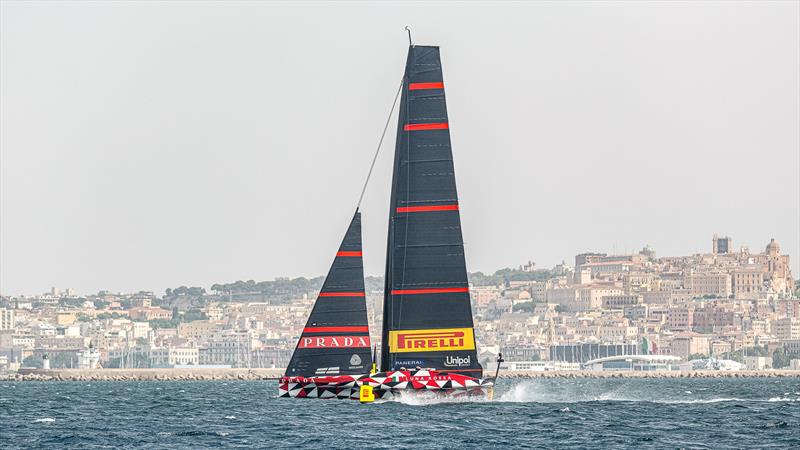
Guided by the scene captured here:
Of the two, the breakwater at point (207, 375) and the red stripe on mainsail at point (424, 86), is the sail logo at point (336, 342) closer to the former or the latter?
the red stripe on mainsail at point (424, 86)

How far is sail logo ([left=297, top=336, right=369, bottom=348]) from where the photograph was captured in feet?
158

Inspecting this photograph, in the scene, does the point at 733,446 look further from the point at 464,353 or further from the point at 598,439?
the point at 464,353

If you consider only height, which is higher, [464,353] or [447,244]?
[447,244]

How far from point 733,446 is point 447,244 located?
11345 mm

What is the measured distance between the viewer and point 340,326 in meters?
48.6

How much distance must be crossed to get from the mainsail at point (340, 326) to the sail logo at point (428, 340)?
3.56 meters

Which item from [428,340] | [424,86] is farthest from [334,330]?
[424,86]

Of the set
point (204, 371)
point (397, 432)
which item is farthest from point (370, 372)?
point (204, 371)

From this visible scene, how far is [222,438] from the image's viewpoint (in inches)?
1481

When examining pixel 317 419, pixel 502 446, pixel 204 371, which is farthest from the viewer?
pixel 204 371

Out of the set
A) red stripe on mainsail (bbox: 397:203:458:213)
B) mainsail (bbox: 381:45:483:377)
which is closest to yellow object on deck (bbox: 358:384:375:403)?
mainsail (bbox: 381:45:483:377)

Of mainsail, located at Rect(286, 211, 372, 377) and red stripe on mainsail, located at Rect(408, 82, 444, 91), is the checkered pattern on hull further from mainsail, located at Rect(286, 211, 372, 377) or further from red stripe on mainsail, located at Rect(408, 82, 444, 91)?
red stripe on mainsail, located at Rect(408, 82, 444, 91)

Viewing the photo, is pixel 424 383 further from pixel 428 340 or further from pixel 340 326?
pixel 340 326

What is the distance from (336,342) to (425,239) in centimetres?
573
